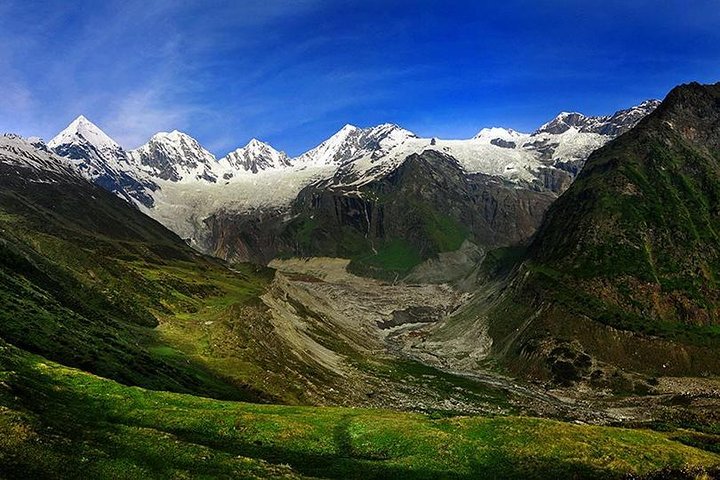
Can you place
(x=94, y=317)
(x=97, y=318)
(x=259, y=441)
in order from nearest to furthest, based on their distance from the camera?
1. (x=259, y=441)
2. (x=94, y=317)
3. (x=97, y=318)

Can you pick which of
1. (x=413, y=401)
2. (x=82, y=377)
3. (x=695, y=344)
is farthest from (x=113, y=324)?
(x=695, y=344)

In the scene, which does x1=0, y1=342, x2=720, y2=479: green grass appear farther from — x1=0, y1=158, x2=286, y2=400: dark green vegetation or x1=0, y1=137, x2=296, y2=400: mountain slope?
x1=0, y1=137, x2=296, y2=400: mountain slope

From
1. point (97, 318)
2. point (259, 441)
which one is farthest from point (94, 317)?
point (259, 441)

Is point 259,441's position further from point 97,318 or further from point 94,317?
point 97,318

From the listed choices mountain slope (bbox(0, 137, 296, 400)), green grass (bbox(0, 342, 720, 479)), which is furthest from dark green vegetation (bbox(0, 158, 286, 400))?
green grass (bbox(0, 342, 720, 479))

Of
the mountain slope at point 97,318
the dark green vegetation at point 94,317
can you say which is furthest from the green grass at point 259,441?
the mountain slope at point 97,318

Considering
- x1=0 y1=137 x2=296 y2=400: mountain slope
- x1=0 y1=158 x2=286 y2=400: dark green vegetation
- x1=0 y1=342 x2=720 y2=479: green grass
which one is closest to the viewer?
x1=0 y1=342 x2=720 y2=479: green grass

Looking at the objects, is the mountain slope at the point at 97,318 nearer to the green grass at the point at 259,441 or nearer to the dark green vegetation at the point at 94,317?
the dark green vegetation at the point at 94,317

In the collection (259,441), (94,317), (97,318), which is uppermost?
(94,317)

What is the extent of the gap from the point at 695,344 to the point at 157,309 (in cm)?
17652

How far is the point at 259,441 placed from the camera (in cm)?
4722

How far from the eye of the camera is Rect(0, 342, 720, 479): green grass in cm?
3278

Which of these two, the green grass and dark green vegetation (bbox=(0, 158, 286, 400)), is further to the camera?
dark green vegetation (bbox=(0, 158, 286, 400))

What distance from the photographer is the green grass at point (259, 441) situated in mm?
32781
